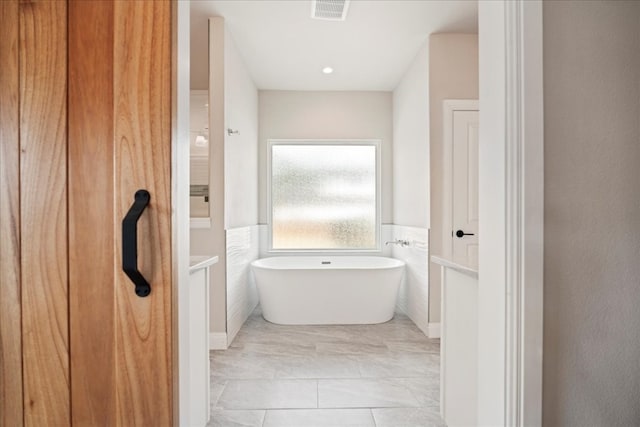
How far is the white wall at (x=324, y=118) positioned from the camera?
4566mm

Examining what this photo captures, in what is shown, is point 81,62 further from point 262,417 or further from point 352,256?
point 352,256

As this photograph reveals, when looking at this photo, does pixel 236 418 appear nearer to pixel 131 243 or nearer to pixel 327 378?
pixel 327 378

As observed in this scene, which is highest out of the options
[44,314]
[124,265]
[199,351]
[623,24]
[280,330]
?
[623,24]

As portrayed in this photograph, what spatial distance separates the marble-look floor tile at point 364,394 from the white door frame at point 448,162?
1.42m

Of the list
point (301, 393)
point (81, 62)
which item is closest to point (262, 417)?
point (301, 393)

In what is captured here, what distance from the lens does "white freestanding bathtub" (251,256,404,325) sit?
350 centimetres

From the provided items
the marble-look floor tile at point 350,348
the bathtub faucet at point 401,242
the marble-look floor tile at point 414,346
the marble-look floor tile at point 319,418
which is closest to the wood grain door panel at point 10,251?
the marble-look floor tile at point 319,418

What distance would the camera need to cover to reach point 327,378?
2.36 meters

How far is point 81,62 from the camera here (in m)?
0.77

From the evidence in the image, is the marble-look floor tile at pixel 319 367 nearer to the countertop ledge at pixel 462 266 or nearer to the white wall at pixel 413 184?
the white wall at pixel 413 184

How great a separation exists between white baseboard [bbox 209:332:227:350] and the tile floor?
0.06 metres

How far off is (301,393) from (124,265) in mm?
1743

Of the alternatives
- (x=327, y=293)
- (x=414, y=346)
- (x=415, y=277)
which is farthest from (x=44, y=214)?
(x=415, y=277)

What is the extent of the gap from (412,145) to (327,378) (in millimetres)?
2404
